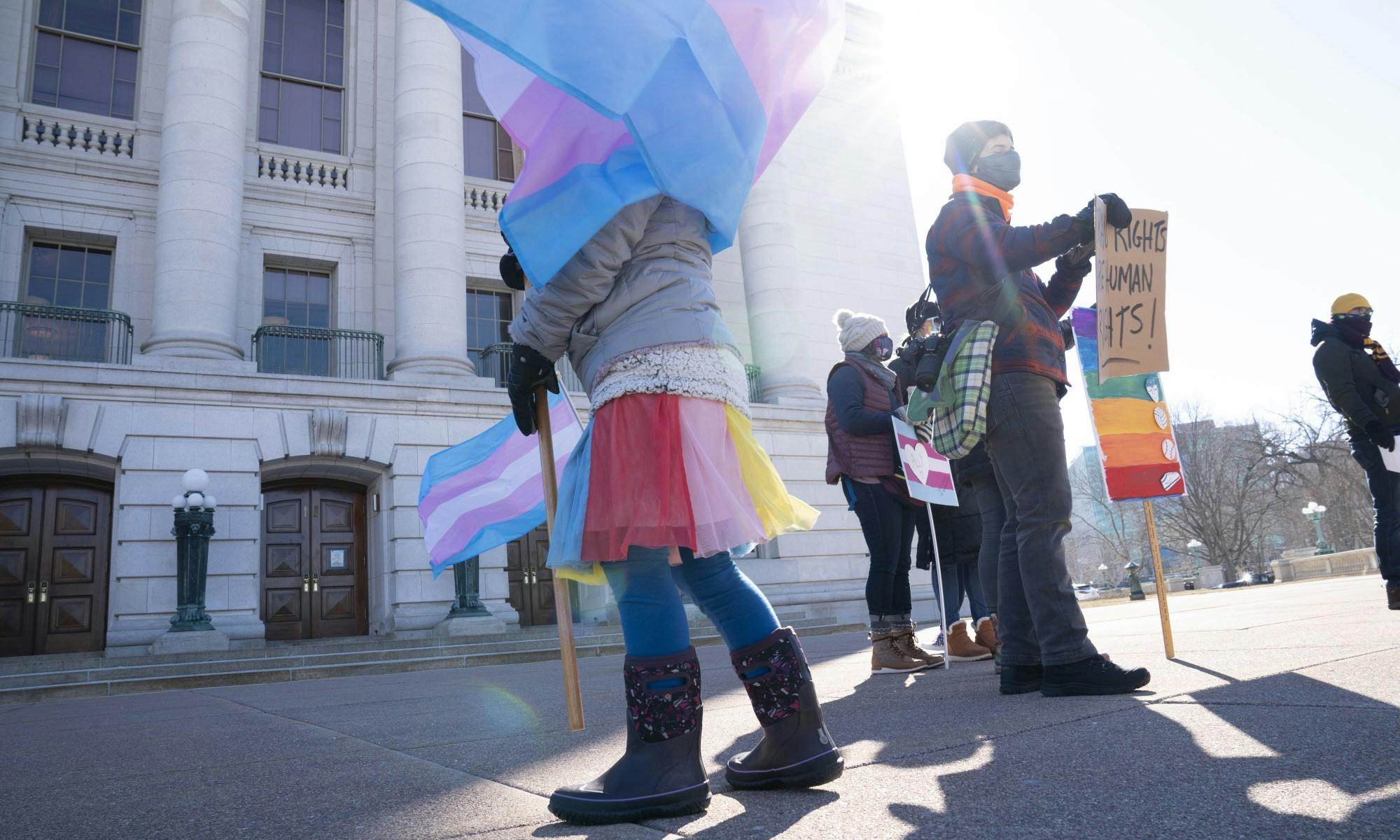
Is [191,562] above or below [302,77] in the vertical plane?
below

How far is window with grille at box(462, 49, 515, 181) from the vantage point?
20.0 m

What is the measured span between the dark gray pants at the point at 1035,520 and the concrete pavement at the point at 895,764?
8.9 inches

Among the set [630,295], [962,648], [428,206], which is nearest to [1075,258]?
[630,295]

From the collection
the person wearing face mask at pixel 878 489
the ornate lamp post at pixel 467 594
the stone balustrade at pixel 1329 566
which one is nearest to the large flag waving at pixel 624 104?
the person wearing face mask at pixel 878 489

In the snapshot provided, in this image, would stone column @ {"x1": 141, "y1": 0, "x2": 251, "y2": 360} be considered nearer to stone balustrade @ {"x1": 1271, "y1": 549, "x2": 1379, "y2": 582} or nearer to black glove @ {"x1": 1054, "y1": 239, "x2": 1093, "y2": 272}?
black glove @ {"x1": 1054, "y1": 239, "x2": 1093, "y2": 272}

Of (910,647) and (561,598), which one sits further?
(910,647)

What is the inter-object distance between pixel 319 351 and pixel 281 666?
25.5 ft

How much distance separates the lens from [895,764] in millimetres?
2174

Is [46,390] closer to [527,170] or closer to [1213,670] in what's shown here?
[527,170]

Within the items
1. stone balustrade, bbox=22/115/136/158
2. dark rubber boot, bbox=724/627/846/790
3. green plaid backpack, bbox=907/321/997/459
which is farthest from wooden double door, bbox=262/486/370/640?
dark rubber boot, bbox=724/627/846/790

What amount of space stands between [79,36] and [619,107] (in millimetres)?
19489

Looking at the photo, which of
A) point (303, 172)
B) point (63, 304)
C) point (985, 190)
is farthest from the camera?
point (303, 172)

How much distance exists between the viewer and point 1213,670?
129 inches

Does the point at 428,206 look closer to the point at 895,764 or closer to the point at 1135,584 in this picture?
the point at 895,764
